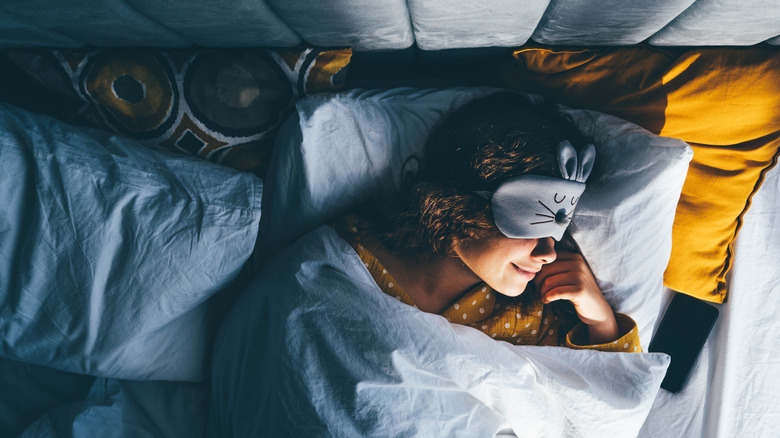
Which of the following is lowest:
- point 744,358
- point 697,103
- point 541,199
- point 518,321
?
point 744,358

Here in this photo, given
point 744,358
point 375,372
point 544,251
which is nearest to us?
point 375,372

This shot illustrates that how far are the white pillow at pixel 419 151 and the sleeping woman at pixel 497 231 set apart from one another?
0.04 metres

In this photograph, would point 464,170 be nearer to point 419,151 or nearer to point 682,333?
point 419,151

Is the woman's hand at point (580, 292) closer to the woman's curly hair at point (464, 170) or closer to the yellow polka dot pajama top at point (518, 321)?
the yellow polka dot pajama top at point (518, 321)

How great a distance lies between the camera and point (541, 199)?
697 mm

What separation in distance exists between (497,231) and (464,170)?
0.12 m

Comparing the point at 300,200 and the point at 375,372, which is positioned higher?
the point at 300,200

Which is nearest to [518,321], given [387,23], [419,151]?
[419,151]

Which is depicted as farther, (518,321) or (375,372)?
(518,321)

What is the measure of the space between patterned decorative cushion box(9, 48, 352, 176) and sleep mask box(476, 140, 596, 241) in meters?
0.39

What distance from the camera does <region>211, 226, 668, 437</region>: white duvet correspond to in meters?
0.66

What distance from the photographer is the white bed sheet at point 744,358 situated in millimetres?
912

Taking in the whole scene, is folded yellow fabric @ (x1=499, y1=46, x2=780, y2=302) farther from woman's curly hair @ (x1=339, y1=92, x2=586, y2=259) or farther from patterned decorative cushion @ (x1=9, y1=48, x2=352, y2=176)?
patterned decorative cushion @ (x1=9, y1=48, x2=352, y2=176)

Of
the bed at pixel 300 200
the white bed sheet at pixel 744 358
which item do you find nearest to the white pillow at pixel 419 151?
the bed at pixel 300 200
